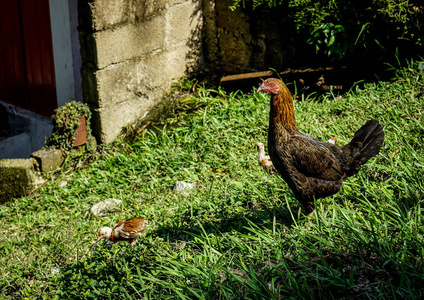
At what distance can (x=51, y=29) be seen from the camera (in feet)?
22.4

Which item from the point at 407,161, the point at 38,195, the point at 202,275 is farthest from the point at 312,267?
the point at 38,195

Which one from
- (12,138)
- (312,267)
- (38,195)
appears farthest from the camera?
(12,138)

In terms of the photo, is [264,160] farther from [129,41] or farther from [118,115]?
[129,41]

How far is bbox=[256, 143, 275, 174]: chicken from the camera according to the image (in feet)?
15.7

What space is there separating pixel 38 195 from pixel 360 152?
3.61 metres

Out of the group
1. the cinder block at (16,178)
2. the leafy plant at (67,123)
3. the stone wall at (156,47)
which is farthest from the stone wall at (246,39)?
the cinder block at (16,178)

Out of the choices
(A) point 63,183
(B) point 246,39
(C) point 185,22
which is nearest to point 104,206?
(A) point 63,183

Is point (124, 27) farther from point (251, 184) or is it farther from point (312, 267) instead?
point (312, 267)

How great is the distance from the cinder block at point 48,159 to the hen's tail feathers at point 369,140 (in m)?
3.62

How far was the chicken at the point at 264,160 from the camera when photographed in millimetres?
4789

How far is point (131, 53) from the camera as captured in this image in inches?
245

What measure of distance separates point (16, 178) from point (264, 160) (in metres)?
2.88

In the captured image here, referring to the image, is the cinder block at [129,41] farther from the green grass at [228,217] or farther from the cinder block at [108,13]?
the green grass at [228,217]

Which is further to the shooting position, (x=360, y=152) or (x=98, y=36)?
(x=98, y=36)
